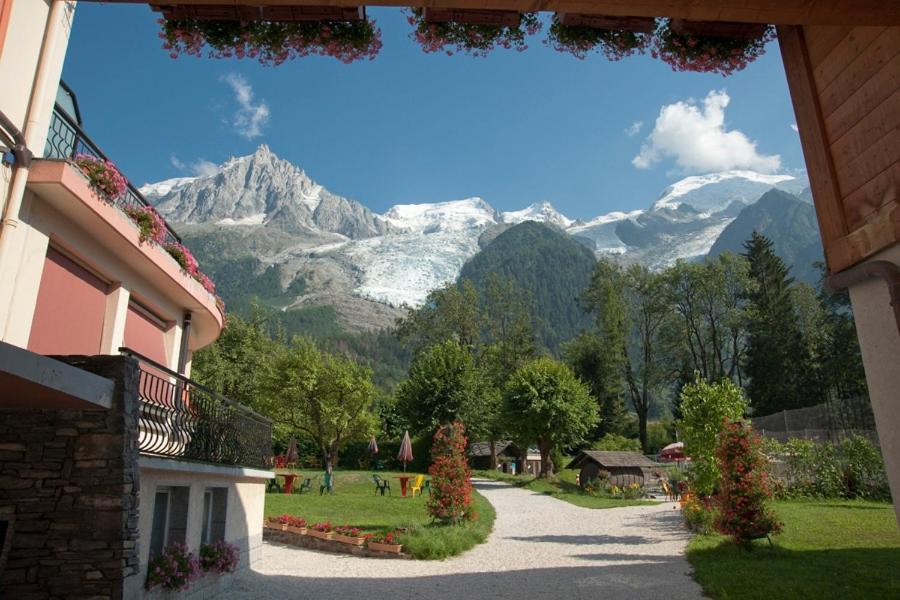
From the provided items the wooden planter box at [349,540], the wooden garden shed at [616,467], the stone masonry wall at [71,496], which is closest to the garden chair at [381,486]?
the wooden planter box at [349,540]

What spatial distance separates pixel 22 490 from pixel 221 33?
5.01m

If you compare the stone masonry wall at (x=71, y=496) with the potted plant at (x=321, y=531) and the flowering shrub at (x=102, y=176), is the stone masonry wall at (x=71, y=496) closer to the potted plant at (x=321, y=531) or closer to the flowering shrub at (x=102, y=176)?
the flowering shrub at (x=102, y=176)

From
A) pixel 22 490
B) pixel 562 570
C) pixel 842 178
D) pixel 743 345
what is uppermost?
pixel 743 345

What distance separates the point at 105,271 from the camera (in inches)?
376

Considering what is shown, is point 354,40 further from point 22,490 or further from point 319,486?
point 319,486

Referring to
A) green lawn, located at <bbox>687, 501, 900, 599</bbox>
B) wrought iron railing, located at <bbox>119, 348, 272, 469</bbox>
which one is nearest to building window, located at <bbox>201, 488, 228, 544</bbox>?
wrought iron railing, located at <bbox>119, 348, 272, 469</bbox>

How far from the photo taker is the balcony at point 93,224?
25.1 ft

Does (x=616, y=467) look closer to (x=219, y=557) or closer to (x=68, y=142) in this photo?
(x=219, y=557)

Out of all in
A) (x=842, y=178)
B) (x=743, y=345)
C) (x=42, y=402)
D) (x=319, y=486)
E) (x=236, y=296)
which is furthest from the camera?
(x=236, y=296)

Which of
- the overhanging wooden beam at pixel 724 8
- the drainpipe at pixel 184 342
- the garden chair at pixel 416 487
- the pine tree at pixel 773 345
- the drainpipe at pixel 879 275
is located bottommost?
the garden chair at pixel 416 487

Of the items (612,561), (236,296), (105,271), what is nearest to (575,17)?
(105,271)

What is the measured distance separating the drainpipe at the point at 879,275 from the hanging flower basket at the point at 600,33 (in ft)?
10.5

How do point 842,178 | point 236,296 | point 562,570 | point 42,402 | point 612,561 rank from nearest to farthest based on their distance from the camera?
point 42,402 → point 842,178 → point 562,570 → point 612,561 → point 236,296

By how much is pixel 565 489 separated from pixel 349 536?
68.6 feet
